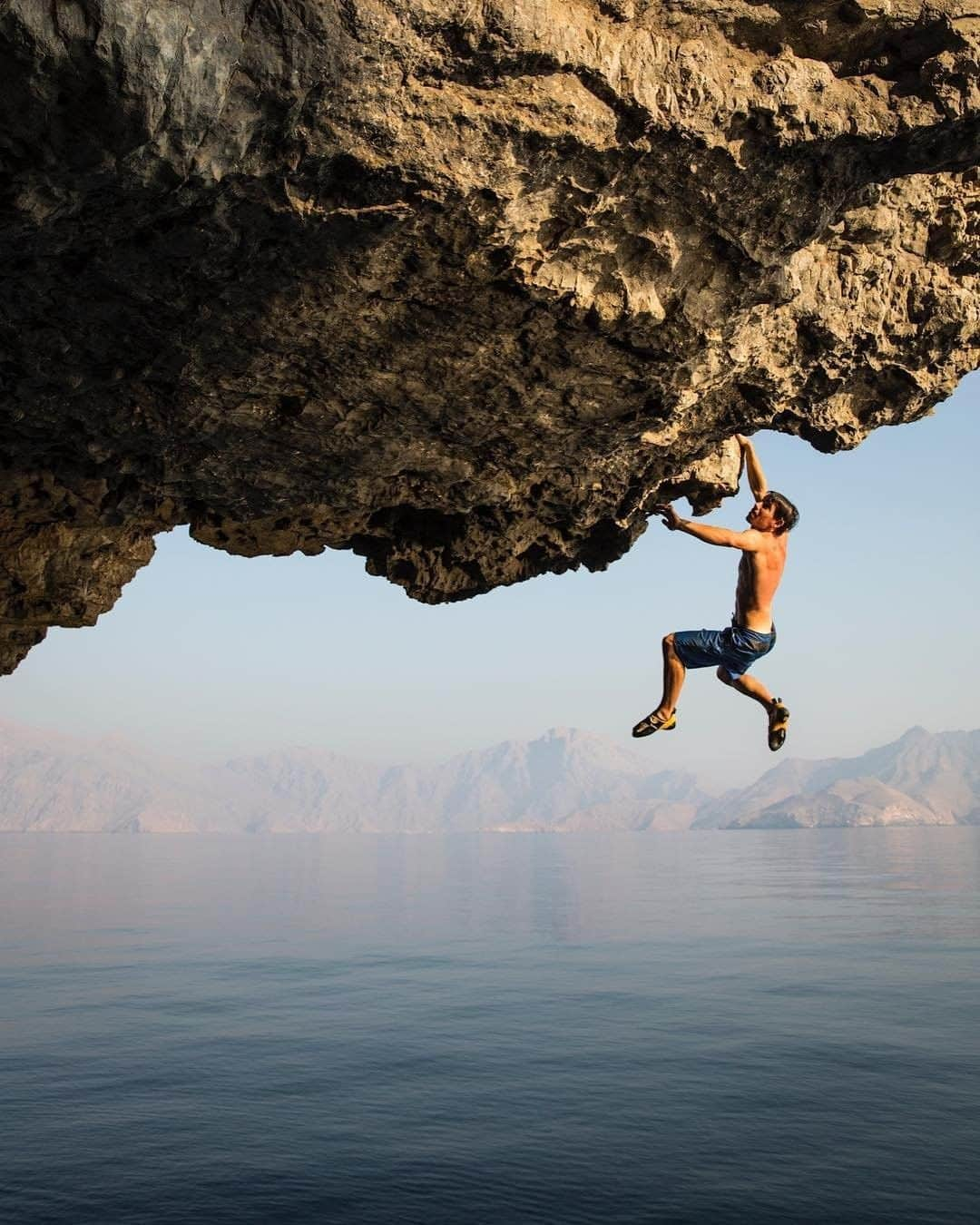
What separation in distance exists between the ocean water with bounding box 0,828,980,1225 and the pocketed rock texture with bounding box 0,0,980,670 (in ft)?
29.8

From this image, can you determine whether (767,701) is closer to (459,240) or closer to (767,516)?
(767,516)

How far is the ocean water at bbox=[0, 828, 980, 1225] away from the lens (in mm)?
13242

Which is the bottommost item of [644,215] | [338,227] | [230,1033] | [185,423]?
[230,1033]

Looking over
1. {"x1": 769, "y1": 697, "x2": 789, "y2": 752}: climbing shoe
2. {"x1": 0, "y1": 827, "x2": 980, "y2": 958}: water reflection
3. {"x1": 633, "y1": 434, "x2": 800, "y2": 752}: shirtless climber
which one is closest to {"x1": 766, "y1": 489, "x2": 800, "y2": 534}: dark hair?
{"x1": 633, "y1": 434, "x2": 800, "y2": 752}: shirtless climber

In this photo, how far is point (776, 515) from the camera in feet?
33.3

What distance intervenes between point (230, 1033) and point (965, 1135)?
1493 cm

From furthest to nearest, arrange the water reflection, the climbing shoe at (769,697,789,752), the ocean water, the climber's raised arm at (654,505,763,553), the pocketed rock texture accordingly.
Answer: the water reflection < the ocean water < the climbing shoe at (769,697,789,752) < the climber's raised arm at (654,505,763,553) < the pocketed rock texture

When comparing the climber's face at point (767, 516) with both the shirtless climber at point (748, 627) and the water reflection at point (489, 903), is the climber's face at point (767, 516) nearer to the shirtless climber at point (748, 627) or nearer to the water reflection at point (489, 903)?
the shirtless climber at point (748, 627)

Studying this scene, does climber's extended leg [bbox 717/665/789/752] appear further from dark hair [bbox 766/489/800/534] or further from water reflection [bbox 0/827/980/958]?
water reflection [bbox 0/827/980/958]

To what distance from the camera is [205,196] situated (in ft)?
18.0

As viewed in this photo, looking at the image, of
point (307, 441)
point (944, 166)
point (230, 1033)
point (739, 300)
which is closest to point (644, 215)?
point (739, 300)

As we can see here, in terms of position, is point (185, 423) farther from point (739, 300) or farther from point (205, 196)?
point (739, 300)

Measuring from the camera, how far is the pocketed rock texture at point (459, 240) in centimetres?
501

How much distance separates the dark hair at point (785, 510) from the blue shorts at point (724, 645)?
111 centimetres
